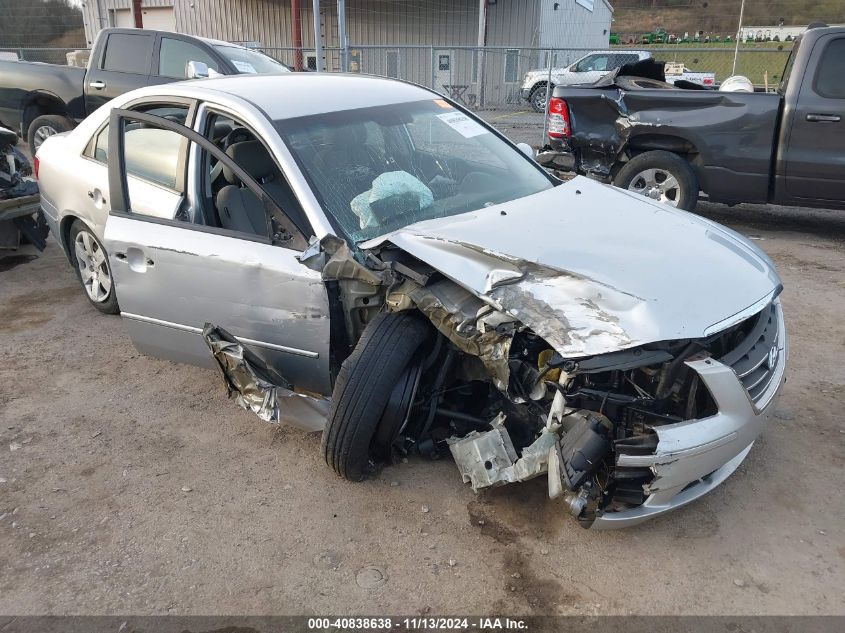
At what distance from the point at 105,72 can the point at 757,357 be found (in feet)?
30.9

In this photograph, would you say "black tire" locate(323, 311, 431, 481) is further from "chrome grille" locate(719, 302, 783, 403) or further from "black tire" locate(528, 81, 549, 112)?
"black tire" locate(528, 81, 549, 112)

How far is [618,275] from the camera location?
271cm

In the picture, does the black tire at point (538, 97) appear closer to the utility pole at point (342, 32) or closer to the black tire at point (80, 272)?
the utility pole at point (342, 32)

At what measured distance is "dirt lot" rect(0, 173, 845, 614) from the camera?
2555 millimetres

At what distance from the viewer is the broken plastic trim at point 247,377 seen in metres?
3.20

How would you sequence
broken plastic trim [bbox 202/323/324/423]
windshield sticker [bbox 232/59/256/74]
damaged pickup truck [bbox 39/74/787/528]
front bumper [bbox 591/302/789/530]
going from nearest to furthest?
front bumper [bbox 591/302/789/530], damaged pickup truck [bbox 39/74/787/528], broken plastic trim [bbox 202/323/324/423], windshield sticker [bbox 232/59/256/74]

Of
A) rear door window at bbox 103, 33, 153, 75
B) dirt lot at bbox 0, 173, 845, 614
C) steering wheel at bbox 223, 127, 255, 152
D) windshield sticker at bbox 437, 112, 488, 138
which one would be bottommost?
dirt lot at bbox 0, 173, 845, 614

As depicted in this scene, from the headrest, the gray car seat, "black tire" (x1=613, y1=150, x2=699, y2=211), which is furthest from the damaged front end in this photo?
"black tire" (x1=613, y1=150, x2=699, y2=211)

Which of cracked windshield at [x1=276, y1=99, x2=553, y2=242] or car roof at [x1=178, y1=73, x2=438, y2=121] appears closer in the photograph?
cracked windshield at [x1=276, y1=99, x2=553, y2=242]

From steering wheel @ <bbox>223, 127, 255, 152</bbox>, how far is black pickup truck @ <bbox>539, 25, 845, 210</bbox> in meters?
4.52

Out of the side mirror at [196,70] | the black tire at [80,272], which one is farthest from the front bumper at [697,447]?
the side mirror at [196,70]

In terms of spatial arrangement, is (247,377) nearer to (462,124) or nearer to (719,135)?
(462,124)

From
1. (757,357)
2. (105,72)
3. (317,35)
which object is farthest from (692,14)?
(757,357)

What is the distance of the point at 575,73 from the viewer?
712 inches
